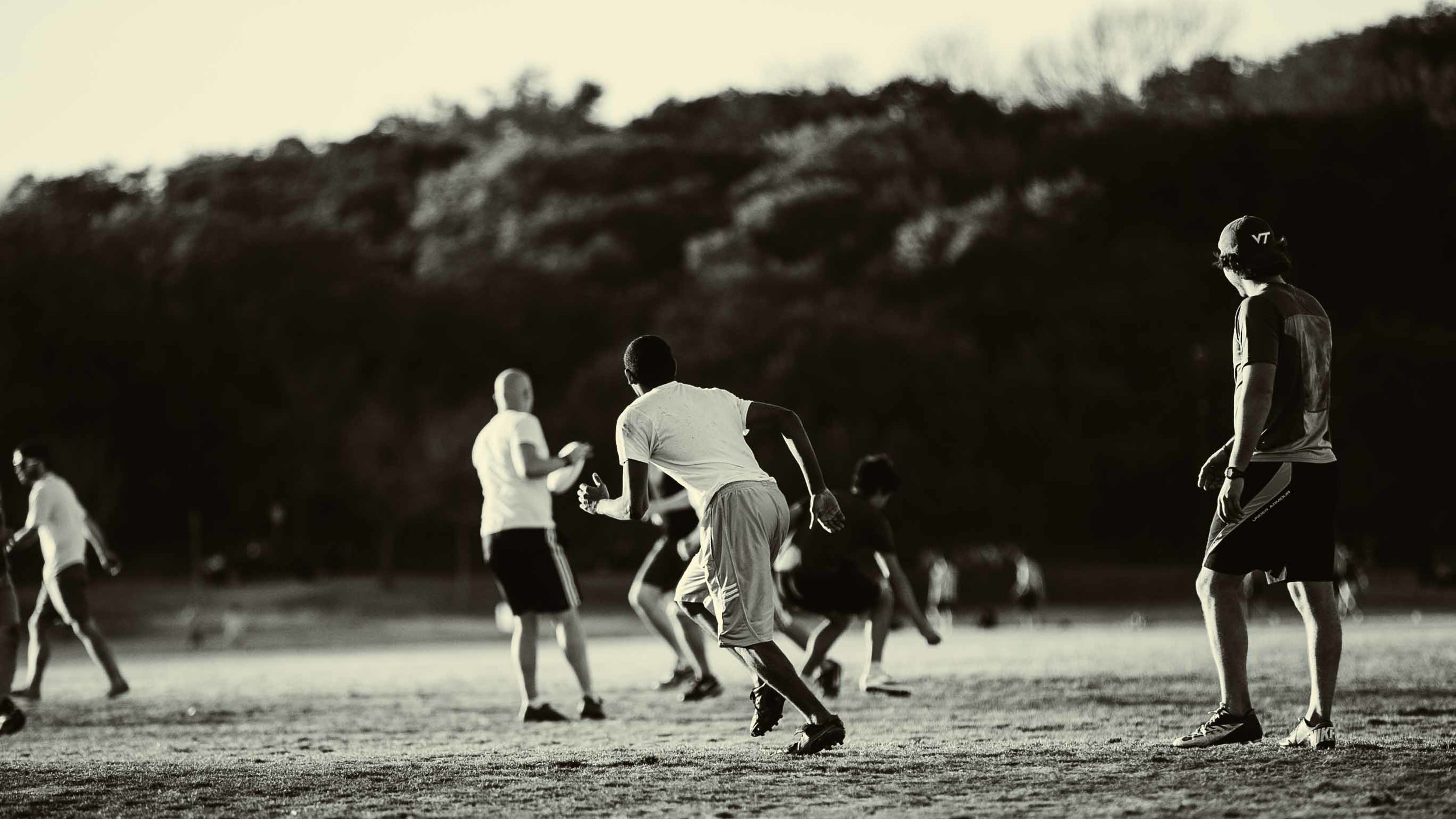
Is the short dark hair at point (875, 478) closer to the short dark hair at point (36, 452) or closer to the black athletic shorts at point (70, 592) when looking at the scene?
the black athletic shorts at point (70, 592)

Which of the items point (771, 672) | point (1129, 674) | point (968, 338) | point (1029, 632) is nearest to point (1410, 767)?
point (771, 672)

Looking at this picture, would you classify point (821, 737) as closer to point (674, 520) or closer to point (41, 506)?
point (674, 520)

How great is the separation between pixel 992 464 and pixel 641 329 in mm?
15033

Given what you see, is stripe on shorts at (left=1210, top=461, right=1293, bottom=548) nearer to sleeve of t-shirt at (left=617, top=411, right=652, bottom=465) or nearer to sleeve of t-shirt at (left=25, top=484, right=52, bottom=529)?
sleeve of t-shirt at (left=617, top=411, right=652, bottom=465)

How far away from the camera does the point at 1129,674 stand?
12789mm

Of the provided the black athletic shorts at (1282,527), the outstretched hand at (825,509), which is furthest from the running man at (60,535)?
the black athletic shorts at (1282,527)

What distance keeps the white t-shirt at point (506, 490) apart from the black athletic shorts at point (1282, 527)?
13.9ft

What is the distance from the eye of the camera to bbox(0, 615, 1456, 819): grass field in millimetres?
5754

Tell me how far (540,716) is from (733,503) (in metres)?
3.02

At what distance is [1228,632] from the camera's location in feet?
22.1

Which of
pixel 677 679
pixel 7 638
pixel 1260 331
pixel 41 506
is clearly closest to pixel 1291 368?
pixel 1260 331

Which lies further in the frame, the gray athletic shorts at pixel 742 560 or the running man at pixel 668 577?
the running man at pixel 668 577

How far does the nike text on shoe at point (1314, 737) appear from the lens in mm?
6543

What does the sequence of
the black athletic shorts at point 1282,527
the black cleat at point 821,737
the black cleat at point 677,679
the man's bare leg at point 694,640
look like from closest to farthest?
the black athletic shorts at point 1282,527 < the black cleat at point 821,737 < the man's bare leg at point 694,640 < the black cleat at point 677,679
